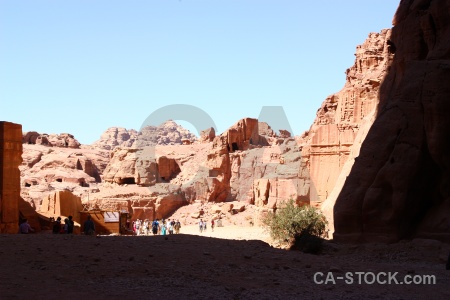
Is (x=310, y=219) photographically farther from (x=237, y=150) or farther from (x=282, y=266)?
(x=237, y=150)

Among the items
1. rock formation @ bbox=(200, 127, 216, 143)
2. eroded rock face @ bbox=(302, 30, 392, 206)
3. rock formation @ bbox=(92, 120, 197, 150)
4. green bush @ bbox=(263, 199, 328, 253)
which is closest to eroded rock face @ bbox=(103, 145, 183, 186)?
rock formation @ bbox=(200, 127, 216, 143)

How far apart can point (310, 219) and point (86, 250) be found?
10.5 meters

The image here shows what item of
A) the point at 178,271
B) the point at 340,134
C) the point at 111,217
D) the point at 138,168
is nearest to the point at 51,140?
the point at 138,168

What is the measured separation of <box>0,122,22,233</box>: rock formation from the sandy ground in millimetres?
8305

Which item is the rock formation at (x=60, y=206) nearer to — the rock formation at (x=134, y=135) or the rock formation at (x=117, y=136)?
the rock formation at (x=134, y=135)

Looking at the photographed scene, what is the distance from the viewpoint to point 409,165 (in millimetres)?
16250

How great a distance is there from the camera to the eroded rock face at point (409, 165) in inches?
626

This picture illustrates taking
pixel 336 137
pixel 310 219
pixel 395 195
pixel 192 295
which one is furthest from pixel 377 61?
pixel 192 295

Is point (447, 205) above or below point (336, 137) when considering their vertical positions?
below

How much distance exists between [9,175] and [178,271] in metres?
13.4

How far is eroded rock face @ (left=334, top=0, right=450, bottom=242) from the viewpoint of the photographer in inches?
626

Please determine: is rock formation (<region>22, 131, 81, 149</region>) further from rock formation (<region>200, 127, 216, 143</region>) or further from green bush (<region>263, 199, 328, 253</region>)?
green bush (<region>263, 199, 328, 253</region>)

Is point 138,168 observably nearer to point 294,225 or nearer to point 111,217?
point 111,217

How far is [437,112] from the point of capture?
15.9m
